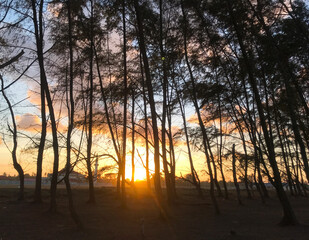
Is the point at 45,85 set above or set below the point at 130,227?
above

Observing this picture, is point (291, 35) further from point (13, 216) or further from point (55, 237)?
point (13, 216)

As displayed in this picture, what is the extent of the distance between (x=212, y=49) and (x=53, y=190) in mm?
9470

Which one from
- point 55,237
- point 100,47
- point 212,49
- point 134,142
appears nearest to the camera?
point 55,237

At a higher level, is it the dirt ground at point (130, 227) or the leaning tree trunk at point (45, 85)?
the leaning tree trunk at point (45, 85)

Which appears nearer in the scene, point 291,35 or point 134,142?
point 291,35

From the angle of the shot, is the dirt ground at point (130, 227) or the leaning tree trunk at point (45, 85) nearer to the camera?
the dirt ground at point (130, 227)

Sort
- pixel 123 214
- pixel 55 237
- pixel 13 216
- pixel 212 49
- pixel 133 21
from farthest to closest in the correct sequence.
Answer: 1. pixel 133 21
2. pixel 212 49
3. pixel 123 214
4. pixel 13 216
5. pixel 55 237

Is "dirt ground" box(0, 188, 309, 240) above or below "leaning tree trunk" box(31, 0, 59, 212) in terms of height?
below

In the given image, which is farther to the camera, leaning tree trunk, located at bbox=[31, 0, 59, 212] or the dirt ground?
leaning tree trunk, located at bbox=[31, 0, 59, 212]

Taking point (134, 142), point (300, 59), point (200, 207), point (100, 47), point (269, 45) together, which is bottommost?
point (200, 207)

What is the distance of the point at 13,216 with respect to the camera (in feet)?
30.6

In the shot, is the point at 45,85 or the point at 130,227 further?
the point at 45,85

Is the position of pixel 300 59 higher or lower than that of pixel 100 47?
lower

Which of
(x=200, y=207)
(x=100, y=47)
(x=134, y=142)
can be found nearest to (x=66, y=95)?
(x=100, y=47)
